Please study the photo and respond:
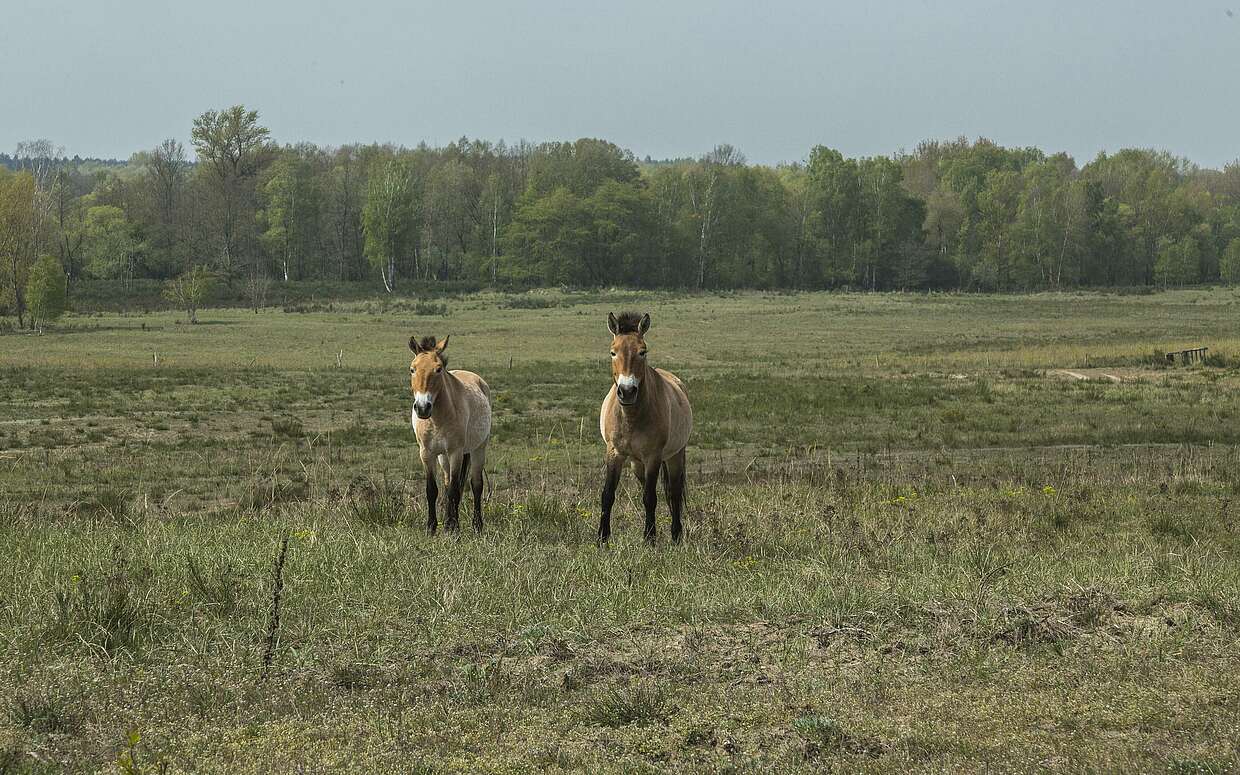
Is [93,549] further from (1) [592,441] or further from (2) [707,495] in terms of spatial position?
(1) [592,441]

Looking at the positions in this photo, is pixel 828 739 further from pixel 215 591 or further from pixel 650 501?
pixel 650 501

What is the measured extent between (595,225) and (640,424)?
99.0m

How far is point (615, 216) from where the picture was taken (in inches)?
4323

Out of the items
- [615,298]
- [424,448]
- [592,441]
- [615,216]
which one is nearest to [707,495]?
[424,448]

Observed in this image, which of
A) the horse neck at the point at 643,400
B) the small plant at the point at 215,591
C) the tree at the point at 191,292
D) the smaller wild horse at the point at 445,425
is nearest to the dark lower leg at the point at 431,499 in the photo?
the smaller wild horse at the point at 445,425

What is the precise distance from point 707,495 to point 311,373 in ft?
92.6

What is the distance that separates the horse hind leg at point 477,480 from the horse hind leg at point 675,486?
2.05 metres

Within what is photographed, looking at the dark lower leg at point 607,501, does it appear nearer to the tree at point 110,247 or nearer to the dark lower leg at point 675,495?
the dark lower leg at point 675,495

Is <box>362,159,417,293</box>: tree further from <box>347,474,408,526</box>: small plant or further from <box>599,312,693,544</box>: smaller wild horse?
<box>599,312,693,544</box>: smaller wild horse

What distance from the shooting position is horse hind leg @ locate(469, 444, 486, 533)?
1216 centimetres

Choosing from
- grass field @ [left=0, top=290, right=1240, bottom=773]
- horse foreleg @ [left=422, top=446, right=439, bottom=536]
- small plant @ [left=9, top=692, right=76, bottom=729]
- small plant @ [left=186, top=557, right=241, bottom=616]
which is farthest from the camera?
horse foreleg @ [left=422, top=446, right=439, bottom=536]

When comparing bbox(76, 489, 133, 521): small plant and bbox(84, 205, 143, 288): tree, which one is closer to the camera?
bbox(76, 489, 133, 521): small plant

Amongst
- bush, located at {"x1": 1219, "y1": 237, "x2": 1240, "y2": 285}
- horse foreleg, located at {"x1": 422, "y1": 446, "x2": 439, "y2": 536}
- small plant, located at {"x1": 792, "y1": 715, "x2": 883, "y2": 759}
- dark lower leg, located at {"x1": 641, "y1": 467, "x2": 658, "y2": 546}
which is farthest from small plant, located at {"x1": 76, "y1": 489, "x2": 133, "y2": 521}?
bush, located at {"x1": 1219, "y1": 237, "x2": 1240, "y2": 285}

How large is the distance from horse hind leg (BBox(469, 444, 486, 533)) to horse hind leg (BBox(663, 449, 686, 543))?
205 centimetres
